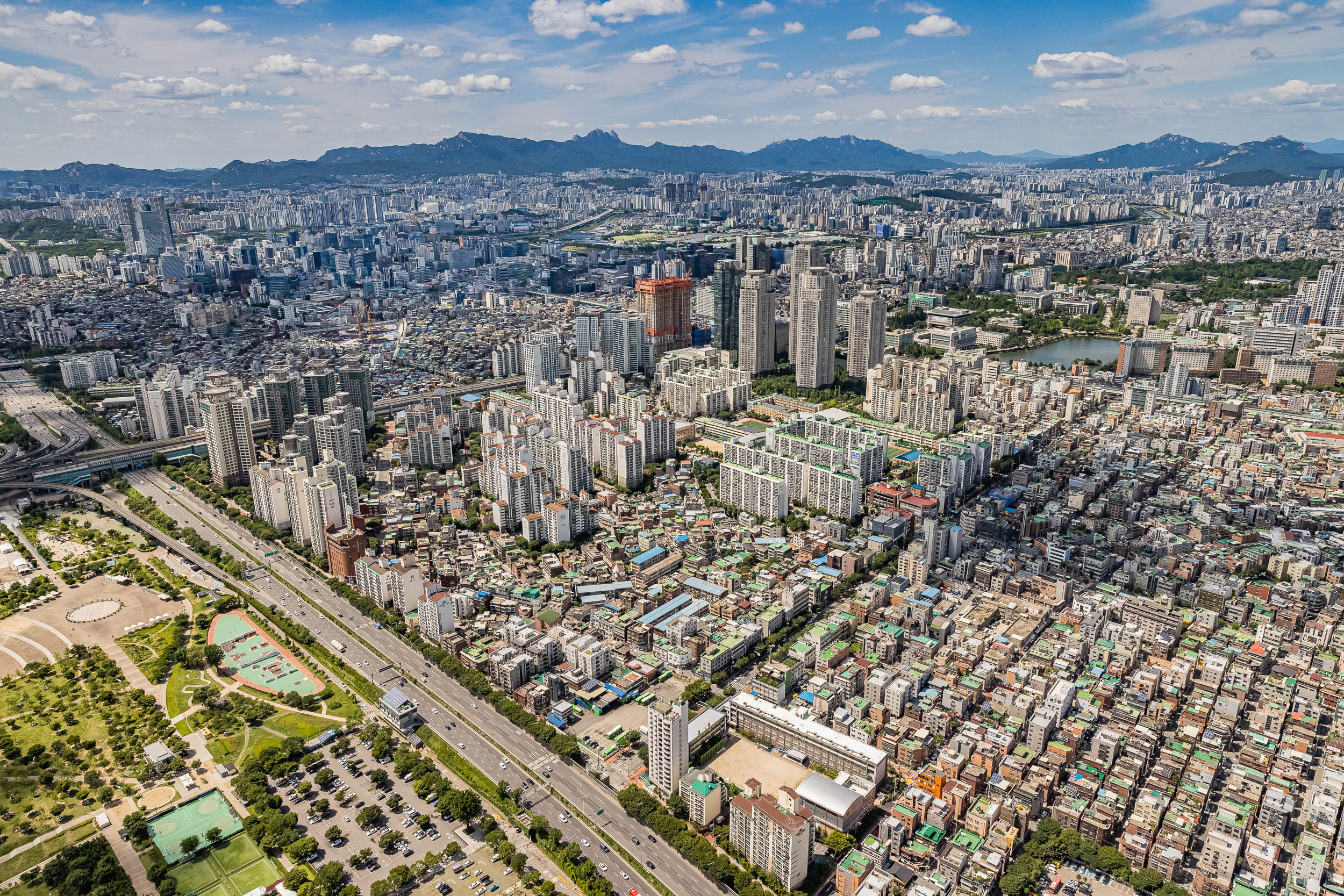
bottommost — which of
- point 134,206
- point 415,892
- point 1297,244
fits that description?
point 415,892

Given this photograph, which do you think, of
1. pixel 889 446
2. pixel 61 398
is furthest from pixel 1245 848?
pixel 61 398

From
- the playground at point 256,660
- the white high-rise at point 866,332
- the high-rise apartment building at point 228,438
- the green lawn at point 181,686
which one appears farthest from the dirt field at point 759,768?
the white high-rise at point 866,332

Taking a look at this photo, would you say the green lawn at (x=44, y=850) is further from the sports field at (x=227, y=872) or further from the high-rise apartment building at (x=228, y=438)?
the high-rise apartment building at (x=228, y=438)

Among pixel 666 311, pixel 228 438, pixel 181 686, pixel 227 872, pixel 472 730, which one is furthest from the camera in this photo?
pixel 666 311

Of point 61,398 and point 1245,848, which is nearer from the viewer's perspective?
point 1245,848

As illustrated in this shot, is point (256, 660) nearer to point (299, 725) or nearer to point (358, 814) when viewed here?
point (299, 725)

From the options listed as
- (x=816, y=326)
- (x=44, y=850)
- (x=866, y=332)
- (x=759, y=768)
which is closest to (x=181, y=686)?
(x=44, y=850)

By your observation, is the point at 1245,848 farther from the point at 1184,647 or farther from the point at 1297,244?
the point at 1297,244

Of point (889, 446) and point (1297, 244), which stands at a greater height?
point (1297, 244)
